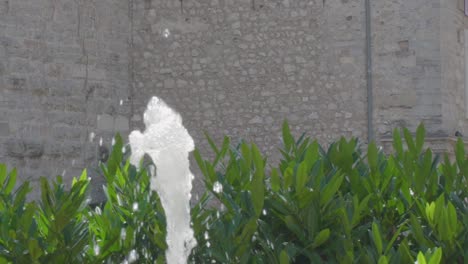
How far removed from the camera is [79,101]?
10.6m

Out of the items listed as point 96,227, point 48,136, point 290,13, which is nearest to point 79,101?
point 48,136

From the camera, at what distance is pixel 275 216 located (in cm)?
397

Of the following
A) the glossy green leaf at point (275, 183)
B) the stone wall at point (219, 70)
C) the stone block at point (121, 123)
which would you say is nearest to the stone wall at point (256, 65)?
the stone wall at point (219, 70)

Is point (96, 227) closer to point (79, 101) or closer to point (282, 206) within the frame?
point (282, 206)

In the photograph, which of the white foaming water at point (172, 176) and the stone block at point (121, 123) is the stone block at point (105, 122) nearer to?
the stone block at point (121, 123)

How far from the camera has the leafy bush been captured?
3.74 metres

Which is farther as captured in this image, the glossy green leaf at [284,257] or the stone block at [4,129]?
the stone block at [4,129]

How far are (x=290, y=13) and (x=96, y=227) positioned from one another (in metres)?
7.22

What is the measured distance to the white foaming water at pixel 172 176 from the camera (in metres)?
3.95

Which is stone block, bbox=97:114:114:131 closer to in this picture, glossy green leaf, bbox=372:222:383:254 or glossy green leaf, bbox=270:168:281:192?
glossy green leaf, bbox=270:168:281:192

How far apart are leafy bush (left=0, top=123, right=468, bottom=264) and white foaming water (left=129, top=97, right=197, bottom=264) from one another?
0.16 feet

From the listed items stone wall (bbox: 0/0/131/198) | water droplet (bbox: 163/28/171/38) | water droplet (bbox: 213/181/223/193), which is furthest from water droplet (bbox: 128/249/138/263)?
water droplet (bbox: 163/28/171/38)

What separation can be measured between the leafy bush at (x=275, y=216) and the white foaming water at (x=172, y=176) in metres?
0.05

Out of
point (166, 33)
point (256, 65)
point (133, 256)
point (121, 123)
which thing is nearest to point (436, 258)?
point (133, 256)
